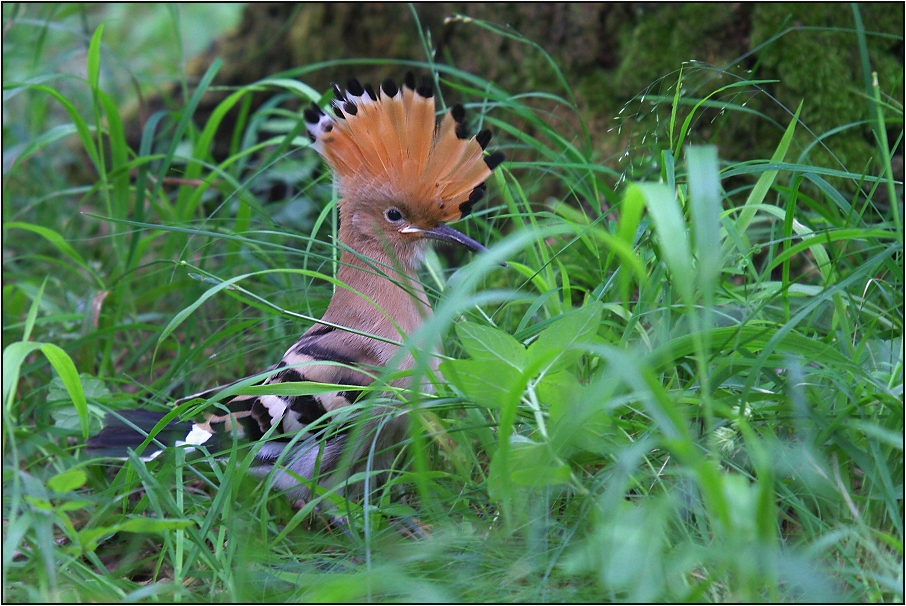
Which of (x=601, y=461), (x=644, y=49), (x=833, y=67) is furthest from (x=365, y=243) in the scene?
(x=833, y=67)

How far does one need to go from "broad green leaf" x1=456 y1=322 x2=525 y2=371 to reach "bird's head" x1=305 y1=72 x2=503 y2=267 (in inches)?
29.2

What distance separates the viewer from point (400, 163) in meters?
2.29

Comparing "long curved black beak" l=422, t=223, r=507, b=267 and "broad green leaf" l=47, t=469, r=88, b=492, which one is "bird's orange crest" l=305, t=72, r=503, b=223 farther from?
"broad green leaf" l=47, t=469, r=88, b=492

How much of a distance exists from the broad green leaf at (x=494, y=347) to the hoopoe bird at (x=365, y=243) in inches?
18.0

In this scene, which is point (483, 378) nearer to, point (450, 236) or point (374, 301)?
point (374, 301)

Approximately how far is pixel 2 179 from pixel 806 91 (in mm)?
2726

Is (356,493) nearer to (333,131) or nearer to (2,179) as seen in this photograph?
(333,131)

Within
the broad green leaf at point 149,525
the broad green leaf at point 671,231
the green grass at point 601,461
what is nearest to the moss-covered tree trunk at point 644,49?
the green grass at point 601,461

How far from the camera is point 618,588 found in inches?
52.2

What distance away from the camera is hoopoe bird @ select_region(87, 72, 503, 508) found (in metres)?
2.00

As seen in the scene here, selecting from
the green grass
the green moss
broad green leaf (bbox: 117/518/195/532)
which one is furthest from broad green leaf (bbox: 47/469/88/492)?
the green moss

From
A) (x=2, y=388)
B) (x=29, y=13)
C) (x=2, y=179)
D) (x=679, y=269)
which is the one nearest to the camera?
(x=679, y=269)

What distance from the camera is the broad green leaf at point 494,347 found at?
150 centimetres

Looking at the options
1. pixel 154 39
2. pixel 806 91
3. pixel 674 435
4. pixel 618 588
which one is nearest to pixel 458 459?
pixel 618 588
